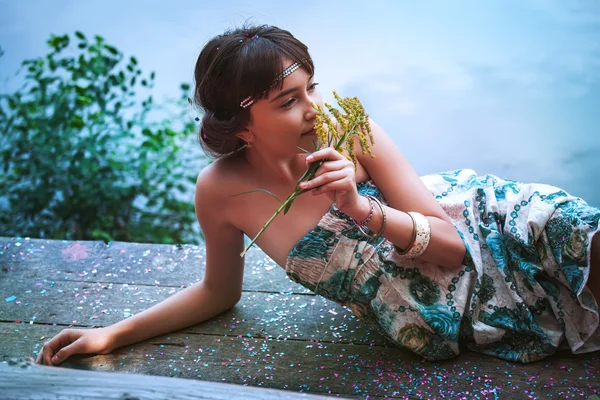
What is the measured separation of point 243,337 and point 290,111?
88 cm

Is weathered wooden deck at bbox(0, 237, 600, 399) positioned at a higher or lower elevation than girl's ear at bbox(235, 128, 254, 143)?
lower

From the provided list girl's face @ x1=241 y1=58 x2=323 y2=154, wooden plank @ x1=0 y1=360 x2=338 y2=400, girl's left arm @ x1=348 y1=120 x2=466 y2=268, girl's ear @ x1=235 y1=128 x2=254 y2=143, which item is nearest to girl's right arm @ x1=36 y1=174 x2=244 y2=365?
girl's ear @ x1=235 y1=128 x2=254 y2=143

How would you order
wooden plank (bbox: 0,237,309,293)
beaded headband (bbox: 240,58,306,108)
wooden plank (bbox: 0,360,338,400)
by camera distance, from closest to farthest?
wooden plank (bbox: 0,360,338,400), beaded headband (bbox: 240,58,306,108), wooden plank (bbox: 0,237,309,293)

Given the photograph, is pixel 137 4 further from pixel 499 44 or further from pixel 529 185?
pixel 529 185

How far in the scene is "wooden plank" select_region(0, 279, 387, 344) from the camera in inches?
85.0

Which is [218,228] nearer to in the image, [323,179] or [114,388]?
[323,179]

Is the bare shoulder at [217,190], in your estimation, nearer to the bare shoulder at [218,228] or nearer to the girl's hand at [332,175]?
the bare shoulder at [218,228]

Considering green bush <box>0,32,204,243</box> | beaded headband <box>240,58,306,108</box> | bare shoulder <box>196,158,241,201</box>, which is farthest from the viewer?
green bush <box>0,32,204,243</box>

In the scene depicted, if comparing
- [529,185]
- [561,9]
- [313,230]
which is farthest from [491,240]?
[561,9]

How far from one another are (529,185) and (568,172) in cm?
227

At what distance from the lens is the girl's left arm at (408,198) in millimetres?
1741

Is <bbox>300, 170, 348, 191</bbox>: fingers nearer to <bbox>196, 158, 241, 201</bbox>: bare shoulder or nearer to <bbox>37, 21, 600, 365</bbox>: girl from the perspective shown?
<bbox>37, 21, 600, 365</bbox>: girl

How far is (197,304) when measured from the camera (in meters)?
2.16

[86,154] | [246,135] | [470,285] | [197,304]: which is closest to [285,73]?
[246,135]
